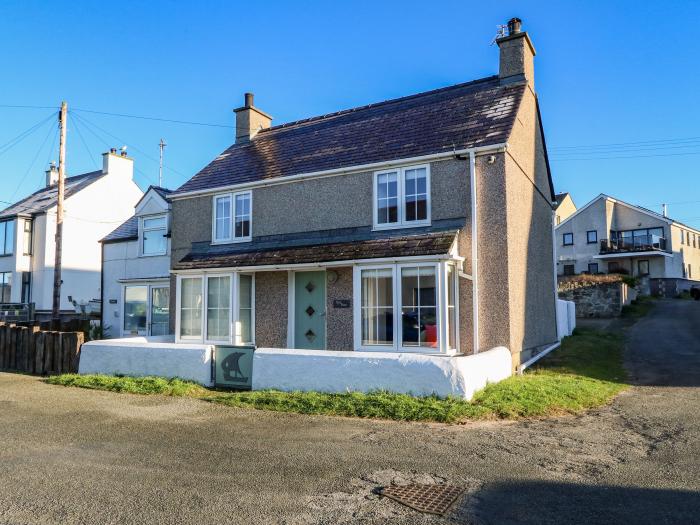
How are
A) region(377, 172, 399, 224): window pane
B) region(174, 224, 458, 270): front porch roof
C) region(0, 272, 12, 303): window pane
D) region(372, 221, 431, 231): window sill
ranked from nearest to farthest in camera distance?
region(174, 224, 458, 270): front porch roof < region(372, 221, 431, 231): window sill < region(377, 172, 399, 224): window pane < region(0, 272, 12, 303): window pane

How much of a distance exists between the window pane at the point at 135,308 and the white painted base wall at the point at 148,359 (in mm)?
8109

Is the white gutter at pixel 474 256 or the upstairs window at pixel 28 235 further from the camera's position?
the upstairs window at pixel 28 235

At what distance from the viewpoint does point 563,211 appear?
5750cm

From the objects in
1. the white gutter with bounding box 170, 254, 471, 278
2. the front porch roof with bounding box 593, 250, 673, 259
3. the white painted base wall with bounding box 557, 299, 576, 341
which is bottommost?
the white painted base wall with bounding box 557, 299, 576, 341

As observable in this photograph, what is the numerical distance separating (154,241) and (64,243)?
12.0 m

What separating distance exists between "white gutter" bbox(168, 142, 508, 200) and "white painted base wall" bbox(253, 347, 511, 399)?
4.70 metres

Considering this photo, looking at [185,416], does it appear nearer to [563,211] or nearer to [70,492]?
[70,492]

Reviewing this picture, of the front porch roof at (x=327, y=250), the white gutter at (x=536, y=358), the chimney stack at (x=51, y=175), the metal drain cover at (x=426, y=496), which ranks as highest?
the chimney stack at (x=51, y=175)

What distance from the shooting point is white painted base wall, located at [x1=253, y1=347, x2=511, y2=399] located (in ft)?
30.1

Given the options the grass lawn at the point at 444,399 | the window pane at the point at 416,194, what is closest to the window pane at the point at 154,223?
the grass lawn at the point at 444,399

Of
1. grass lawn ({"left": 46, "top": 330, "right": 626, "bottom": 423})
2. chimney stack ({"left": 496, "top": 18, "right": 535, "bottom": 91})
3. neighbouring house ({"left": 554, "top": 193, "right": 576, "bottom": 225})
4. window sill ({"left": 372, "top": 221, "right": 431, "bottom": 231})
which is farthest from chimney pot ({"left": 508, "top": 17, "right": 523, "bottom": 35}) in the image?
neighbouring house ({"left": 554, "top": 193, "right": 576, "bottom": 225})

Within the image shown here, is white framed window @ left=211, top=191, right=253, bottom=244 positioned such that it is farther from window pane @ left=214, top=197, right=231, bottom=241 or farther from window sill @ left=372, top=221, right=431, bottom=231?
window sill @ left=372, top=221, right=431, bottom=231

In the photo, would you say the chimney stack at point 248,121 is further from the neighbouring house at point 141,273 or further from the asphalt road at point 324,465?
the asphalt road at point 324,465

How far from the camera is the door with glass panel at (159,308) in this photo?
2061cm
